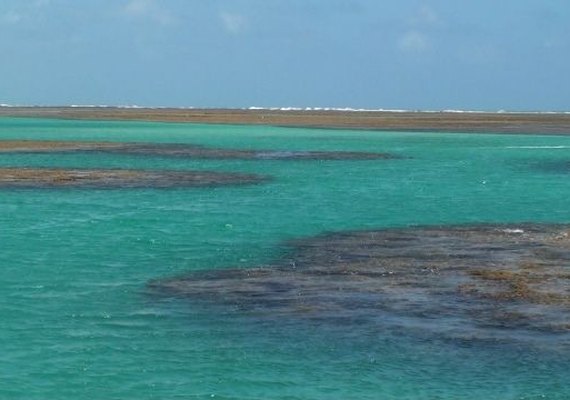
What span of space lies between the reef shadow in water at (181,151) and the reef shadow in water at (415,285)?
28634 millimetres

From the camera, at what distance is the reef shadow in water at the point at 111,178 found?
37.1 metres

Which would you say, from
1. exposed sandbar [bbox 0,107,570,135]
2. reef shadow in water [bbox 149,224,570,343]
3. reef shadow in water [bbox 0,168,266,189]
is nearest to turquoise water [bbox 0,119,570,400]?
reef shadow in water [bbox 149,224,570,343]

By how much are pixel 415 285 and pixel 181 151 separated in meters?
38.2

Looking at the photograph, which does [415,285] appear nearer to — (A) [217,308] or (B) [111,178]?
(A) [217,308]

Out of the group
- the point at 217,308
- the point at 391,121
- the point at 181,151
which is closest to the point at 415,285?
the point at 217,308

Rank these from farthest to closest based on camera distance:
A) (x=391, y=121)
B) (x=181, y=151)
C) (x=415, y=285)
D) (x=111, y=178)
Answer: (x=391, y=121), (x=181, y=151), (x=111, y=178), (x=415, y=285)

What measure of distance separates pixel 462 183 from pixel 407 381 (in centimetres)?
2710

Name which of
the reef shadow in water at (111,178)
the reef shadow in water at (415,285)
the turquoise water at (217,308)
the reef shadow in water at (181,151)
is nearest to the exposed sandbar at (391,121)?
the reef shadow in water at (181,151)

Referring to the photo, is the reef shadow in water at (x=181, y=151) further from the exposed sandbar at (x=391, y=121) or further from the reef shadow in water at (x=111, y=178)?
the exposed sandbar at (x=391, y=121)

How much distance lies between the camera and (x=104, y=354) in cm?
1505

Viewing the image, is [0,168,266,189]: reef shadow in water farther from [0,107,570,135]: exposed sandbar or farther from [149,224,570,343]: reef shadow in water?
[0,107,570,135]: exposed sandbar

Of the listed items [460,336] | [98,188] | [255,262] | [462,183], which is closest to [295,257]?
[255,262]

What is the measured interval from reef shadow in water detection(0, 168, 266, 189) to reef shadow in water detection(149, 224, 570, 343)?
1399cm

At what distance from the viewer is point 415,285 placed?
1933cm
